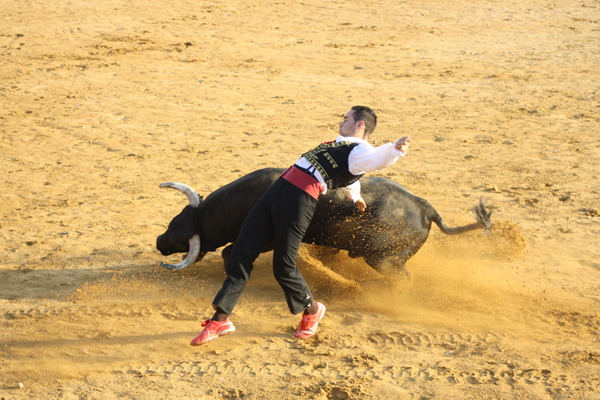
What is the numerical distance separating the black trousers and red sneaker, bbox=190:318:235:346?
0.48 ft

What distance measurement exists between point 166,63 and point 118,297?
8731 mm

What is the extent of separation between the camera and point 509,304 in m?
5.47

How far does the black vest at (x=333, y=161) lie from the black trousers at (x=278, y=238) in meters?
0.22

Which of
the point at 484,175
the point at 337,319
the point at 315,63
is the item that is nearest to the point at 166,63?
the point at 315,63

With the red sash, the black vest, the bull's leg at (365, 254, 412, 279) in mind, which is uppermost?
the black vest

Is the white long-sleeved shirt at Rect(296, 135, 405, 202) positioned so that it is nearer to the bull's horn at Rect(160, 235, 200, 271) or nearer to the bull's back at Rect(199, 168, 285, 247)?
the bull's back at Rect(199, 168, 285, 247)

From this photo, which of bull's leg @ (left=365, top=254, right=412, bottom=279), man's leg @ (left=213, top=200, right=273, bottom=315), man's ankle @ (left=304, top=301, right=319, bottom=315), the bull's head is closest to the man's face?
man's leg @ (left=213, top=200, right=273, bottom=315)

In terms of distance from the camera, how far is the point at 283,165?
8.65m

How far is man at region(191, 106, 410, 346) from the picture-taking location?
435 cm

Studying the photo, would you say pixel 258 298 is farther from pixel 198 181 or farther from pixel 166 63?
pixel 166 63

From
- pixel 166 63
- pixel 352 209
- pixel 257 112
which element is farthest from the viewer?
pixel 166 63

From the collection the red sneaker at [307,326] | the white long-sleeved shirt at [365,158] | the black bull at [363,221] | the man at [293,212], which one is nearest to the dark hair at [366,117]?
the man at [293,212]

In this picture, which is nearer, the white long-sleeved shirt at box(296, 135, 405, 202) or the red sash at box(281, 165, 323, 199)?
the white long-sleeved shirt at box(296, 135, 405, 202)

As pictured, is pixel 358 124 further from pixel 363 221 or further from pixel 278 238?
pixel 363 221
